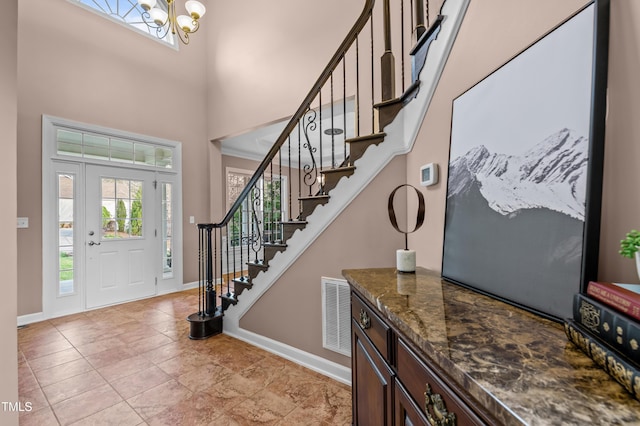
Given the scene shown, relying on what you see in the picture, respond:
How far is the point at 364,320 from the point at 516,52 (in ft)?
3.87

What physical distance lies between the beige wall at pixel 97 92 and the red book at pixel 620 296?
4.83m

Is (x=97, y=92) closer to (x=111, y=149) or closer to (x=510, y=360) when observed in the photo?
(x=111, y=149)

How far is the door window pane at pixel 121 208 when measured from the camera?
401cm

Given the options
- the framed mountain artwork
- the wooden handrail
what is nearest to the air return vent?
the framed mountain artwork

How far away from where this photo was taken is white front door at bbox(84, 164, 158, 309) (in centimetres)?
386

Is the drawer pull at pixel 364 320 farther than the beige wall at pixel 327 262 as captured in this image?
No

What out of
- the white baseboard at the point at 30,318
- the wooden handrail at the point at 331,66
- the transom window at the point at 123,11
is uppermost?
the transom window at the point at 123,11

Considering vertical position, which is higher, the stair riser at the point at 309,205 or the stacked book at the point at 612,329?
the stair riser at the point at 309,205

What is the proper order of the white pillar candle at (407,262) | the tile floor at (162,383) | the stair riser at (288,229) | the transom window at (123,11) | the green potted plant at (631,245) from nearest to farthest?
the green potted plant at (631,245) < the white pillar candle at (407,262) < the tile floor at (162,383) < the stair riser at (288,229) < the transom window at (123,11)

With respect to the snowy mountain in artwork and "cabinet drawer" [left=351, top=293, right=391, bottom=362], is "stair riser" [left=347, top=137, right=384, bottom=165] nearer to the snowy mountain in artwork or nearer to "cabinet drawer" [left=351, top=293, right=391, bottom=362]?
the snowy mountain in artwork

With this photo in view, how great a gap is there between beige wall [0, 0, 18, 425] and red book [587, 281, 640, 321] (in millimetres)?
2062

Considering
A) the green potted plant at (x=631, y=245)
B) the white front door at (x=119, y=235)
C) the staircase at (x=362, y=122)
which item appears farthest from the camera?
the white front door at (x=119, y=235)

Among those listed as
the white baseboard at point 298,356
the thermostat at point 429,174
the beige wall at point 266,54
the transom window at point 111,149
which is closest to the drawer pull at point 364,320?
the thermostat at point 429,174

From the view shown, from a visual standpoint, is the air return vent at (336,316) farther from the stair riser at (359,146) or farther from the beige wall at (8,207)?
the beige wall at (8,207)
